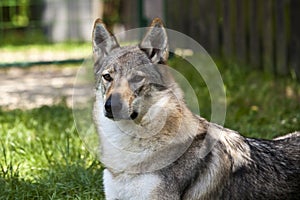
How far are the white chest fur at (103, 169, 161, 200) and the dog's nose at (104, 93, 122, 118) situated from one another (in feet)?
1.40

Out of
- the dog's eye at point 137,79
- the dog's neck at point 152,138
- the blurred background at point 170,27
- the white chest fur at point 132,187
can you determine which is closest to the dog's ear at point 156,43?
the dog's eye at point 137,79

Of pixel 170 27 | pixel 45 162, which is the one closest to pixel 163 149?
pixel 45 162

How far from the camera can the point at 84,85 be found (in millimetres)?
8852

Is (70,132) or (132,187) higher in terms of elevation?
(132,187)

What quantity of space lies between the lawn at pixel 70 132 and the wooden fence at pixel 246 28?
0.34m

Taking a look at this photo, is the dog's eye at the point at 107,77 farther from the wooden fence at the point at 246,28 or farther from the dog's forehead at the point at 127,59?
the wooden fence at the point at 246,28

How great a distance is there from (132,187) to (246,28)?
19.5ft

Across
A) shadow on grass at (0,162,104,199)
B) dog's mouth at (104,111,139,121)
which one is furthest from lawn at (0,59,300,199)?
dog's mouth at (104,111,139,121)

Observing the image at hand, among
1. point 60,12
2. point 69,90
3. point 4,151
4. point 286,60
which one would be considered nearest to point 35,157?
point 4,151

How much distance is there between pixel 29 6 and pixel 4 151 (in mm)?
10680

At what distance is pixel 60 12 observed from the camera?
14.7 m

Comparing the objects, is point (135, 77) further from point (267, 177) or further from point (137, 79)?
point (267, 177)

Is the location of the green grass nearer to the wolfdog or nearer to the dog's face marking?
the wolfdog

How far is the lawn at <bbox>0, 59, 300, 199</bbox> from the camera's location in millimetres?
5031
